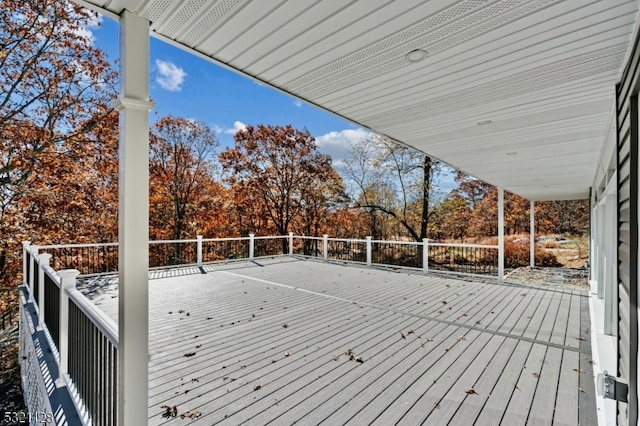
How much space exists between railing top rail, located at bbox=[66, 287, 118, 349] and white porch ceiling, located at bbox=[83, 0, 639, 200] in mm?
1804

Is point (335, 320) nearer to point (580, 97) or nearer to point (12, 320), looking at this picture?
point (580, 97)

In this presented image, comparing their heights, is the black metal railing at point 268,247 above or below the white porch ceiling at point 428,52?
below

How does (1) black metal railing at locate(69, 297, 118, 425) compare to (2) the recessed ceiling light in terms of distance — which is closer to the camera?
(1) black metal railing at locate(69, 297, 118, 425)

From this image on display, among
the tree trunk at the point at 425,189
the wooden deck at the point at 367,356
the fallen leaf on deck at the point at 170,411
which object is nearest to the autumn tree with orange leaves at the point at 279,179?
the tree trunk at the point at 425,189

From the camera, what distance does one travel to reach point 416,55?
204cm

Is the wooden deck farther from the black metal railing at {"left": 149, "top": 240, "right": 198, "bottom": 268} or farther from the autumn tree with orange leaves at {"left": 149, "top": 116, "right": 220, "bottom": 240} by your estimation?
the autumn tree with orange leaves at {"left": 149, "top": 116, "right": 220, "bottom": 240}

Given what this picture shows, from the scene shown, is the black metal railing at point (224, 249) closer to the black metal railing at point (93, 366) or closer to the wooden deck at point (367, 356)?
the wooden deck at point (367, 356)

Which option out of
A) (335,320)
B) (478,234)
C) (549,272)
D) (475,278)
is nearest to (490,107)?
(335,320)

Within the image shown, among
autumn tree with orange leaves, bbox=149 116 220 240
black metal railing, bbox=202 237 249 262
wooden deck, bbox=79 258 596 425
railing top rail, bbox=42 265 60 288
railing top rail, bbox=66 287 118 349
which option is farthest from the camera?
black metal railing, bbox=202 237 249 262

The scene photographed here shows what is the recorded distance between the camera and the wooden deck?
2.37m

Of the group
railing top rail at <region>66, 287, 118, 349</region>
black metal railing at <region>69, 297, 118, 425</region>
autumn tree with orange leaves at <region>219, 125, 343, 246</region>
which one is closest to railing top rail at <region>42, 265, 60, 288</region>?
black metal railing at <region>69, 297, 118, 425</region>

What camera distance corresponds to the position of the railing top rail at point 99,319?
1.80 m

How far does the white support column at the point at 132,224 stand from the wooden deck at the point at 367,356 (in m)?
0.82

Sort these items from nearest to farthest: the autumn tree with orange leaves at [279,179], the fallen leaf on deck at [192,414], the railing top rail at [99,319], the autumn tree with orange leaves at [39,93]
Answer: the railing top rail at [99,319] → the fallen leaf on deck at [192,414] → the autumn tree with orange leaves at [39,93] → the autumn tree with orange leaves at [279,179]
